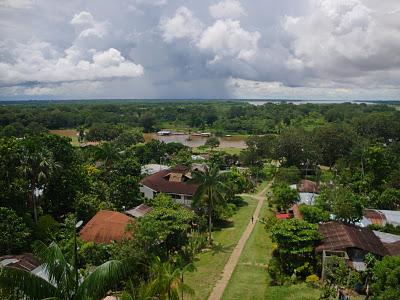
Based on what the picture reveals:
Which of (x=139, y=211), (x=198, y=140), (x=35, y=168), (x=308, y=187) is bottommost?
(x=198, y=140)

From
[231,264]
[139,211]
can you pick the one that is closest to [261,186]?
[139,211]

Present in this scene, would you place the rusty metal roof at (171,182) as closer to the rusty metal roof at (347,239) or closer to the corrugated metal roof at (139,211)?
the corrugated metal roof at (139,211)

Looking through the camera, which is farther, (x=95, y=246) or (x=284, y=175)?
(x=284, y=175)

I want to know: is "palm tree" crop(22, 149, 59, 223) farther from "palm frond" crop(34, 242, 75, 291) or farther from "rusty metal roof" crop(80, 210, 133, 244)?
"palm frond" crop(34, 242, 75, 291)

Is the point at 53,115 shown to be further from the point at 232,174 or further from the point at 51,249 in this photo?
the point at 51,249

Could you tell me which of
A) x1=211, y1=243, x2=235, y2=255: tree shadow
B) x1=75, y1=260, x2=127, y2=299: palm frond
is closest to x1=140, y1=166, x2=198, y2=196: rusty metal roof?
x1=211, y1=243, x2=235, y2=255: tree shadow

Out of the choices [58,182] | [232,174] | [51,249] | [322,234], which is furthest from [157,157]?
[51,249]

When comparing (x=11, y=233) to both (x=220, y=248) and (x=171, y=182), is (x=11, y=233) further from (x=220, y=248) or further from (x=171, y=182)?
(x=171, y=182)

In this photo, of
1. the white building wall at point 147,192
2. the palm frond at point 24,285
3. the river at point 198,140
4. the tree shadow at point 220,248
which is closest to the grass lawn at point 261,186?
the white building wall at point 147,192
